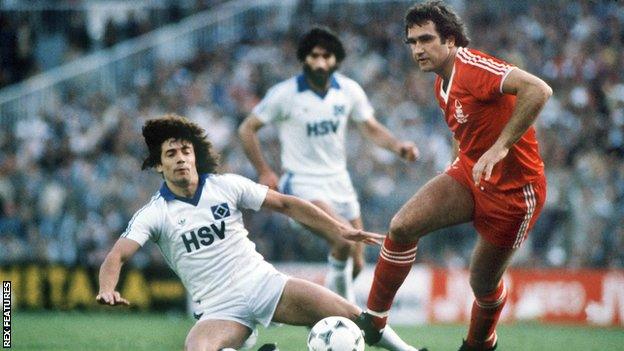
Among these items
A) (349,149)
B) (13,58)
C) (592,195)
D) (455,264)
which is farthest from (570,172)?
(13,58)

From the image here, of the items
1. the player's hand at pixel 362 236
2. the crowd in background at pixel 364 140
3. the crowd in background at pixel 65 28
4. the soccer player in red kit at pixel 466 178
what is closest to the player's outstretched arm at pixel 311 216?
the player's hand at pixel 362 236

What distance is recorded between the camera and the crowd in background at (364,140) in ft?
51.2

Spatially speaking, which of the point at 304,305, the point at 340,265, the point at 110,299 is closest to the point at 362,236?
the point at 304,305

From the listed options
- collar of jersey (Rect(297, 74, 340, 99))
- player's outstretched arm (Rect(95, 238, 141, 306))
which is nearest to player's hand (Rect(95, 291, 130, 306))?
player's outstretched arm (Rect(95, 238, 141, 306))

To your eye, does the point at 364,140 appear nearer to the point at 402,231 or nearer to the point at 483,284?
the point at 483,284

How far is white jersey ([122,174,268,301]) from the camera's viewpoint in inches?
287

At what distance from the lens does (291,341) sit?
11.0m

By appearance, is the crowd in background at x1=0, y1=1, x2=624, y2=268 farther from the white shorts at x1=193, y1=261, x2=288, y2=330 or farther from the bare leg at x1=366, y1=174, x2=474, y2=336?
the white shorts at x1=193, y1=261, x2=288, y2=330

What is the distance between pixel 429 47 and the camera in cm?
725

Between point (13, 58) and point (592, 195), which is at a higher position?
point (13, 58)

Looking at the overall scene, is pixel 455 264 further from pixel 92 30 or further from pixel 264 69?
pixel 92 30

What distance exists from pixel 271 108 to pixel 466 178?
3.32m

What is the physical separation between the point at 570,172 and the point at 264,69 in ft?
20.5

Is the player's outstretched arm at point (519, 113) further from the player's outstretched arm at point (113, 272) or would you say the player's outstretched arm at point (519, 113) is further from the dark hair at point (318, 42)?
the dark hair at point (318, 42)
